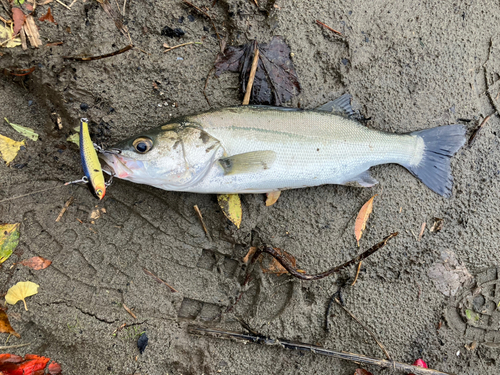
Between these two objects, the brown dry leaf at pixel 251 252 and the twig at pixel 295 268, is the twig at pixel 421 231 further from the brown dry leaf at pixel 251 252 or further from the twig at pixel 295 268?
the brown dry leaf at pixel 251 252

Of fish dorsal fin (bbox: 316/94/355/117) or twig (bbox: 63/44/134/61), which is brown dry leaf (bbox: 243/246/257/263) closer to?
fish dorsal fin (bbox: 316/94/355/117)

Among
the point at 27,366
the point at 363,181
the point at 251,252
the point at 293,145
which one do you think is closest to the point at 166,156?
the point at 293,145

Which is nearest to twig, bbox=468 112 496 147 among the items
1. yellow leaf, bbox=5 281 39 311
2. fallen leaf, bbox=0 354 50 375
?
yellow leaf, bbox=5 281 39 311

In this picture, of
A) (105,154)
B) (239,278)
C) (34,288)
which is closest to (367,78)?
(239,278)

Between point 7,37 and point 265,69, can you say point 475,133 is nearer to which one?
point 265,69

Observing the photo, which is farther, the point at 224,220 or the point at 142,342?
the point at 224,220

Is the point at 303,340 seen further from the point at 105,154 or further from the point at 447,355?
the point at 105,154
